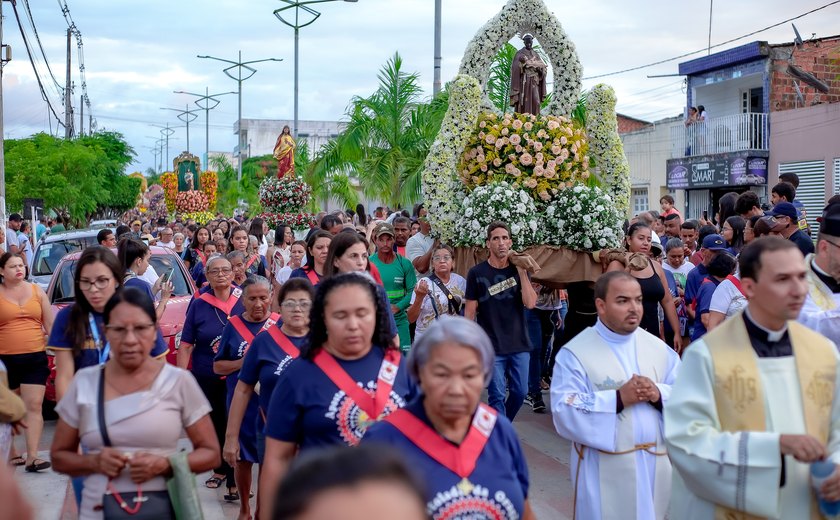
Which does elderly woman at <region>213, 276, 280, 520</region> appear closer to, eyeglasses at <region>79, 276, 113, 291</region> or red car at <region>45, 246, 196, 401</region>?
eyeglasses at <region>79, 276, 113, 291</region>

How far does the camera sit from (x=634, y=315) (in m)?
5.21

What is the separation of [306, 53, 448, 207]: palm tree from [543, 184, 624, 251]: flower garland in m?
10.5

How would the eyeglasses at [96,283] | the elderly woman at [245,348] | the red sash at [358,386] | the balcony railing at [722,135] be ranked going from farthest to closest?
1. the balcony railing at [722,135]
2. the elderly woman at [245,348]
3. the eyeglasses at [96,283]
4. the red sash at [358,386]

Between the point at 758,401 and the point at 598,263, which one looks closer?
the point at 758,401

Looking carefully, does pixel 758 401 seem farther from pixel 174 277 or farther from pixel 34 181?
pixel 34 181

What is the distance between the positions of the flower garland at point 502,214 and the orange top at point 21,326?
426 cm

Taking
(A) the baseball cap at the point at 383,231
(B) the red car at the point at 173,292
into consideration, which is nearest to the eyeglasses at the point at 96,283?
(B) the red car at the point at 173,292

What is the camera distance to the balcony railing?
27562 mm

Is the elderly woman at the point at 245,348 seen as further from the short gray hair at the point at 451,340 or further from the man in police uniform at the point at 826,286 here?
the man in police uniform at the point at 826,286

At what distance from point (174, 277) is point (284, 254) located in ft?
6.58

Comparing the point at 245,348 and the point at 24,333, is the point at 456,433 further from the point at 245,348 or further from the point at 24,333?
the point at 24,333

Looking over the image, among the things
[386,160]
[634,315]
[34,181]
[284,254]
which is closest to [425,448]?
[634,315]

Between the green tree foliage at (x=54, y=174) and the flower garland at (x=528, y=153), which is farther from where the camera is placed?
the green tree foliage at (x=54, y=174)

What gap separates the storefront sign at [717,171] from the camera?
27281mm
